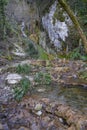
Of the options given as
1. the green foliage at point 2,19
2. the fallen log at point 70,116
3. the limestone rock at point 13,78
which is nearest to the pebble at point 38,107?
the fallen log at point 70,116

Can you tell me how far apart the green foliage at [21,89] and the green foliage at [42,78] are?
427mm

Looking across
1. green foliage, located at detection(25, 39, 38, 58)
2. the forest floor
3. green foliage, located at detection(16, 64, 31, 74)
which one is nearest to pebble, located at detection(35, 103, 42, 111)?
the forest floor

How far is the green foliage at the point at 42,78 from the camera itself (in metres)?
6.09

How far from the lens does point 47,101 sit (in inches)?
191

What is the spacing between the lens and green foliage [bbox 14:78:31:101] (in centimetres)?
521

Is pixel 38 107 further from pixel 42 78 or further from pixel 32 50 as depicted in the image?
pixel 32 50

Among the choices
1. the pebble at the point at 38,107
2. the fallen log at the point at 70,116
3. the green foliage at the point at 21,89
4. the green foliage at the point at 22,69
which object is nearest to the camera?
the fallen log at the point at 70,116

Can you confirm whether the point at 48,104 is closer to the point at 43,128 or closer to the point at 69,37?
the point at 43,128

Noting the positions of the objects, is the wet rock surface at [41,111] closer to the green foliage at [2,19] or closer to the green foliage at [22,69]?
the green foliage at [22,69]

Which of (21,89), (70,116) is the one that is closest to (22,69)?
(21,89)

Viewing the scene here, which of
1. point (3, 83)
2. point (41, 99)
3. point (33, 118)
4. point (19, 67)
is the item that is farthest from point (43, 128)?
point (19, 67)

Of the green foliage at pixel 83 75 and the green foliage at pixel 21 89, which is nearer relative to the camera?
the green foliage at pixel 21 89

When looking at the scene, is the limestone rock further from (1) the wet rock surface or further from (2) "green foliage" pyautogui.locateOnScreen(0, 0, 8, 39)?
(2) "green foliage" pyautogui.locateOnScreen(0, 0, 8, 39)

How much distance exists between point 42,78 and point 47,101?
1.48 m
